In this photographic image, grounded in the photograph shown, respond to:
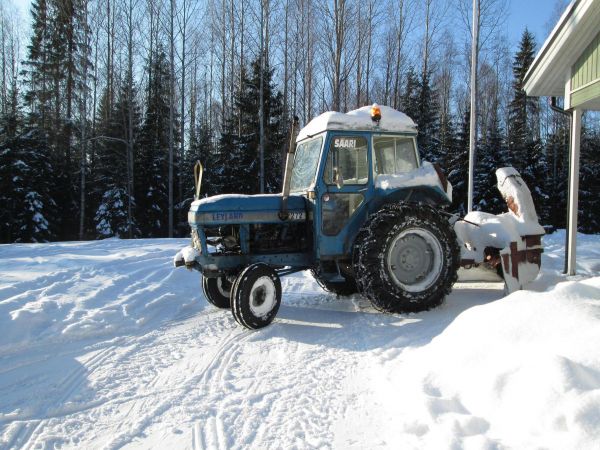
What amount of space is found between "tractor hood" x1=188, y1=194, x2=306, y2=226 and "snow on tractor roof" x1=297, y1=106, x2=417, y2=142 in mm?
930

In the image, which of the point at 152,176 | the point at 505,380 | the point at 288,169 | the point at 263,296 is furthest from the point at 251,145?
the point at 505,380

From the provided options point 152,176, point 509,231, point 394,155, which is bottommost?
point 509,231

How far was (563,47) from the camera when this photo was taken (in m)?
6.90

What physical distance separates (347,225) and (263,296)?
1.33 meters

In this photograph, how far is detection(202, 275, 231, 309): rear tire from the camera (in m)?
5.76

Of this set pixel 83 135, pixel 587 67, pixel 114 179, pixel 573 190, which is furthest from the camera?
pixel 114 179

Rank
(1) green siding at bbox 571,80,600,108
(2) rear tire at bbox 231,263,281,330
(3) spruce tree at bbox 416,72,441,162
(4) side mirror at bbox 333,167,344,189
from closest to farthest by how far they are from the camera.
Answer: (2) rear tire at bbox 231,263,281,330, (4) side mirror at bbox 333,167,344,189, (1) green siding at bbox 571,80,600,108, (3) spruce tree at bbox 416,72,441,162

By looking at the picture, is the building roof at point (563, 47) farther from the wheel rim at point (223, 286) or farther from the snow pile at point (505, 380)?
the wheel rim at point (223, 286)

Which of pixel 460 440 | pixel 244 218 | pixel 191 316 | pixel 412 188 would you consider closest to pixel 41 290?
pixel 191 316

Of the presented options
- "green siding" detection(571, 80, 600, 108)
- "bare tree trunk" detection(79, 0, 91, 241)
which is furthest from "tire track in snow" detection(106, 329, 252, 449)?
"bare tree trunk" detection(79, 0, 91, 241)

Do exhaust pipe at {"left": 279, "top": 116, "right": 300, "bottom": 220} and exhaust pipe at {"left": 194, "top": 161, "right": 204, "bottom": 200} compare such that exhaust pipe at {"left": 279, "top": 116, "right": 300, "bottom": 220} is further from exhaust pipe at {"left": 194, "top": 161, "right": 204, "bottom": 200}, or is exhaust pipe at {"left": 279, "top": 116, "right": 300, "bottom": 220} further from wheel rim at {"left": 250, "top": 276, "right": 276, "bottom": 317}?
exhaust pipe at {"left": 194, "top": 161, "right": 204, "bottom": 200}

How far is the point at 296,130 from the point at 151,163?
71.3ft

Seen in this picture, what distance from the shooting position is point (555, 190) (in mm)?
25500

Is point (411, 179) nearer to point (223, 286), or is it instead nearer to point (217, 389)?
point (223, 286)
